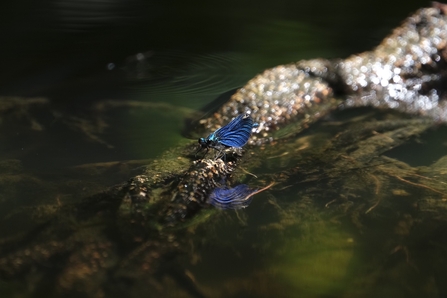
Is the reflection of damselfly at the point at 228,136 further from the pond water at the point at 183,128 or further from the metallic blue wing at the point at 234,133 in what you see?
the pond water at the point at 183,128

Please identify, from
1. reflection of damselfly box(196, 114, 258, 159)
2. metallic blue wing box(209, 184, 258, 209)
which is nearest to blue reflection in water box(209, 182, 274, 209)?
metallic blue wing box(209, 184, 258, 209)

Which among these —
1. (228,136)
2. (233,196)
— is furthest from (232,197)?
(228,136)

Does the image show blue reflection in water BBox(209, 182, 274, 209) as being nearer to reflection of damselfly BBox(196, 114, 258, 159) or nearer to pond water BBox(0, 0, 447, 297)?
pond water BBox(0, 0, 447, 297)

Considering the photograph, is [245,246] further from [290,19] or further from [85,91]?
[290,19]

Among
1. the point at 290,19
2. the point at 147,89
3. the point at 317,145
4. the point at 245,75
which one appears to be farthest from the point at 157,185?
the point at 290,19

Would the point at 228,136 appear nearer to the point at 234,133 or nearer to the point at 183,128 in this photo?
the point at 234,133

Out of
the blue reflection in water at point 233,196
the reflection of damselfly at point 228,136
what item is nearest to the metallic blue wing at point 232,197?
the blue reflection in water at point 233,196

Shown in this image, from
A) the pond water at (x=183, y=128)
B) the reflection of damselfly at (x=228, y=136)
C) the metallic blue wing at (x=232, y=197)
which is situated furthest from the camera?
the reflection of damselfly at (x=228, y=136)

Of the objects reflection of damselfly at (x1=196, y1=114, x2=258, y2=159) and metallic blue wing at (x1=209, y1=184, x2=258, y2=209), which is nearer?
metallic blue wing at (x1=209, y1=184, x2=258, y2=209)
